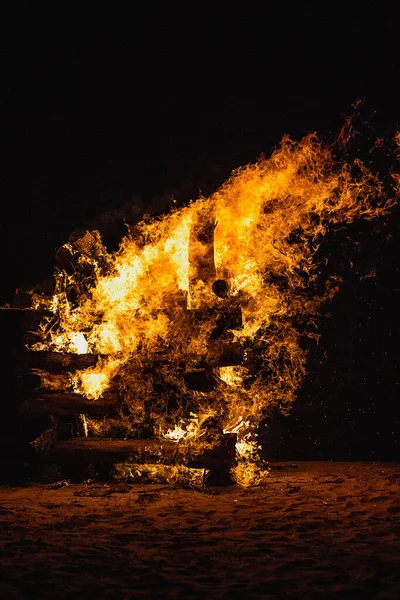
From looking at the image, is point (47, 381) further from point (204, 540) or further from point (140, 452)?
point (204, 540)

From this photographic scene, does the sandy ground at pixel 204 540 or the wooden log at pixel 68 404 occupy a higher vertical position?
the wooden log at pixel 68 404

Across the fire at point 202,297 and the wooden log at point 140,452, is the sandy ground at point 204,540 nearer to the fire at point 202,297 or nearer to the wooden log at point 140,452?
the wooden log at point 140,452

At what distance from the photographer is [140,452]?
31.8 feet

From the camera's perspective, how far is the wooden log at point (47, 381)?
33.2ft

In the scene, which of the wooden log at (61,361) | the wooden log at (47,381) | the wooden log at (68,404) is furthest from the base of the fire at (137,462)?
the wooden log at (61,361)

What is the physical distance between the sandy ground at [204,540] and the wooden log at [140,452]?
1.25 ft

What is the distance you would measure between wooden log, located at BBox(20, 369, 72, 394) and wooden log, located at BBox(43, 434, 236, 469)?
76cm

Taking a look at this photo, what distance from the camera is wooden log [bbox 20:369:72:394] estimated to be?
1013 cm

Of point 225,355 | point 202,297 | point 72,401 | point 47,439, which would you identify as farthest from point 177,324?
point 47,439

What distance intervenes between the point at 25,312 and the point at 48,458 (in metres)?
2.15

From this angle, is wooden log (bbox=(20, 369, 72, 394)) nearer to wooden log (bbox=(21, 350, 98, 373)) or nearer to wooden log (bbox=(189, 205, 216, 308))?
wooden log (bbox=(21, 350, 98, 373))

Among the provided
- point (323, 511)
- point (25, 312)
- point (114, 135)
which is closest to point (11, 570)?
point (323, 511)

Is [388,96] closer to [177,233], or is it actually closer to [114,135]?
[177,233]

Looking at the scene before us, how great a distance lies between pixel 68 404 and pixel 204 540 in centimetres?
388
